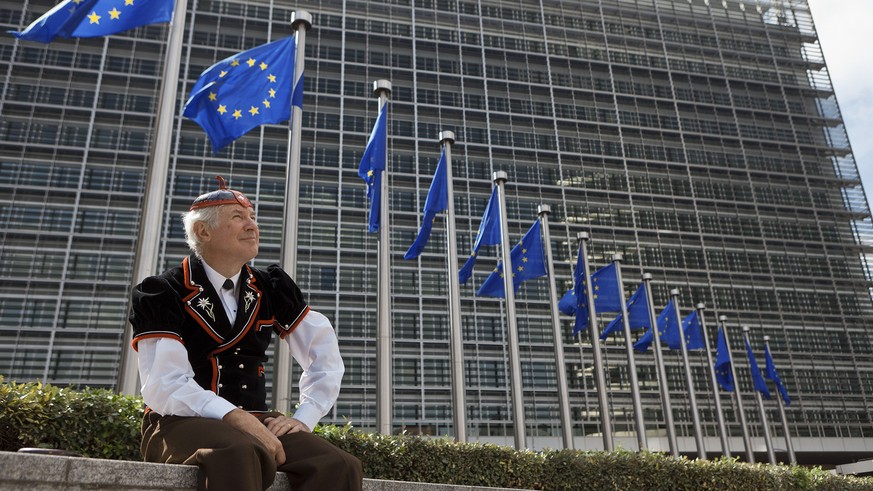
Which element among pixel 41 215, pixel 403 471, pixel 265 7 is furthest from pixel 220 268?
pixel 265 7

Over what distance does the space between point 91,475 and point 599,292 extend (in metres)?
17.9

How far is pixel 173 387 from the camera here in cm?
283

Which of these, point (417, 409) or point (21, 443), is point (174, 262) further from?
point (21, 443)

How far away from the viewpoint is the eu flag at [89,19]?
777cm

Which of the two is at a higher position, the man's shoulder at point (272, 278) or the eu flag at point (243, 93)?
the eu flag at point (243, 93)

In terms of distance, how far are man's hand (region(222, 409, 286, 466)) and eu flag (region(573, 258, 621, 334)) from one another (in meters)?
15.9

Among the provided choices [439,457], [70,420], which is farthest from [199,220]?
[439,457]

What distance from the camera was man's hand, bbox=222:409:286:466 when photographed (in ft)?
8.95

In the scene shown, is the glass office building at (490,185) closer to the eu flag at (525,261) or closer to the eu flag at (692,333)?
the eu flag at (692,333)

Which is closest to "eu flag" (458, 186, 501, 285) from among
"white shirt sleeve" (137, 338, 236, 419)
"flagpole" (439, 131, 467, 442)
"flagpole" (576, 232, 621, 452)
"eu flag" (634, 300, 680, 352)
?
"flagpole" (439, 131, 467, 442)

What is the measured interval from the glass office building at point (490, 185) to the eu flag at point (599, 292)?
14.8m

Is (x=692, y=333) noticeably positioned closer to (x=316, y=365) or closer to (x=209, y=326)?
(x=316, y=365)

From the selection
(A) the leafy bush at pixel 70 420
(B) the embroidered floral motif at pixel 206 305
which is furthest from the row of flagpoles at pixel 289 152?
(B) the embroidered floral motif at pixel 206 305

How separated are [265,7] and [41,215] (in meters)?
18.9
